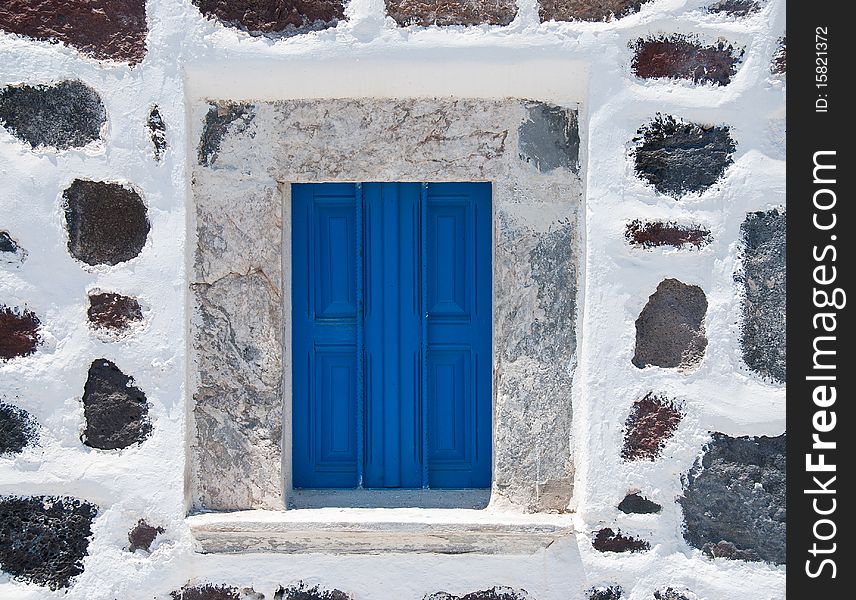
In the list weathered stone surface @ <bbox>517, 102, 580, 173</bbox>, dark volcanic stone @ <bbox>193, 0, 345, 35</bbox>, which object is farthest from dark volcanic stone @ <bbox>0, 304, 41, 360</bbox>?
weathered stone surface @ <bbox>517, 102, 580, 173</bbox>

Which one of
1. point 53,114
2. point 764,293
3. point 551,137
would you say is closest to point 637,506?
point 764,293

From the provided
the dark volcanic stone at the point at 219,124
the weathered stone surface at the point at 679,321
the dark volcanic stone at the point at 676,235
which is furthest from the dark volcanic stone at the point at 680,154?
the dark volcanic stone at the point at 219,124

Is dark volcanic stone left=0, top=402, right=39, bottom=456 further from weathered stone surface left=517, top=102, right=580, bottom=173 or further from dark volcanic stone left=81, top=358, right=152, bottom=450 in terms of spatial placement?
weathered stone surface left=517, top=102, right=580, bottom=173

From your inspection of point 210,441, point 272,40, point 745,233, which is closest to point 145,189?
point 272,40

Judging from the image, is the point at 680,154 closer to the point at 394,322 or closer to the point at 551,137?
the point at 551,137

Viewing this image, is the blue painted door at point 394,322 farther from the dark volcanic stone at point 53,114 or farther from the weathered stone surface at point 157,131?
the dark volcanic stone at point 53,114

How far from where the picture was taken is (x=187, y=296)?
2.33 m

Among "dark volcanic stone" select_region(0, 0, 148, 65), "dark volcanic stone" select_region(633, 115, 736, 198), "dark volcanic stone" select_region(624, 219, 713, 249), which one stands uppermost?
"dark volcanic stone" select_region(0, 0, 148, 65)

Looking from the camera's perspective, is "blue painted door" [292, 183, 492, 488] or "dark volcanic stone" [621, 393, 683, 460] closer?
"dark volcanic stone" [621, 393, 683, 460]

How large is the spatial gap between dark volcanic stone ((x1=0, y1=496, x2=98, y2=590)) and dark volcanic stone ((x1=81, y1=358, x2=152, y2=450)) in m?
0.17

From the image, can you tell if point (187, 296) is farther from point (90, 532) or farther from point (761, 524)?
point (761, 524)

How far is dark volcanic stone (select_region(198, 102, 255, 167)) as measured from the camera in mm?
2361

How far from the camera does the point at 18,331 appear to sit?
2.27m
